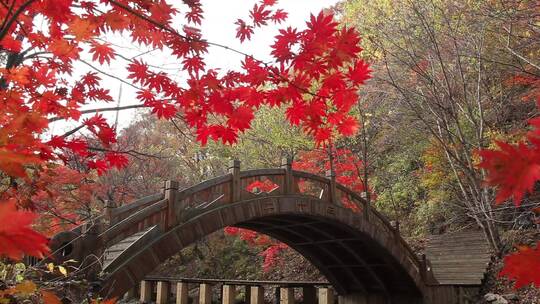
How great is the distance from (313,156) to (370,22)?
21.5 feet

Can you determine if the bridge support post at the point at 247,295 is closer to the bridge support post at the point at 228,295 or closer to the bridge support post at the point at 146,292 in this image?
the bridge support post at the point at 228,295

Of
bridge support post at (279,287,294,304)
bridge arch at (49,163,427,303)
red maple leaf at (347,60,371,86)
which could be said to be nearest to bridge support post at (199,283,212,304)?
bridge support post at (279,287,294,304)

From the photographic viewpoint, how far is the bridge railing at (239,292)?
587 inches

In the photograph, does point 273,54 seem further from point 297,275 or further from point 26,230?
point 297,275

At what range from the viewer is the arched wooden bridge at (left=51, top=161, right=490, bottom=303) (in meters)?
7.07

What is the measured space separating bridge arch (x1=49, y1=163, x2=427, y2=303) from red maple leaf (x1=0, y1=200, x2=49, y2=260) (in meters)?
5.29

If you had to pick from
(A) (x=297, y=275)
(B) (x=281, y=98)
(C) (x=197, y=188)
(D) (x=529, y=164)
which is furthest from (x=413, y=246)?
(D) (x=529, y=164)

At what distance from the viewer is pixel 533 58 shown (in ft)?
41.2

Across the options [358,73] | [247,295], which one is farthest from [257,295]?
[358,73]

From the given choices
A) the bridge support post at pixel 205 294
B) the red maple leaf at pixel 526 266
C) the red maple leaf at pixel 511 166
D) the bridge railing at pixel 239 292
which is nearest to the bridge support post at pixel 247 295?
the bridge railing at pixel 239 292

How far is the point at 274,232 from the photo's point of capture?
14727 millimetres

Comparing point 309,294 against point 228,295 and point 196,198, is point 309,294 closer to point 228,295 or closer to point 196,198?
point 228,295

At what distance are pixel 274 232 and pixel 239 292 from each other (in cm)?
593

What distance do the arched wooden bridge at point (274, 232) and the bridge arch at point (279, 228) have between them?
2 cm
